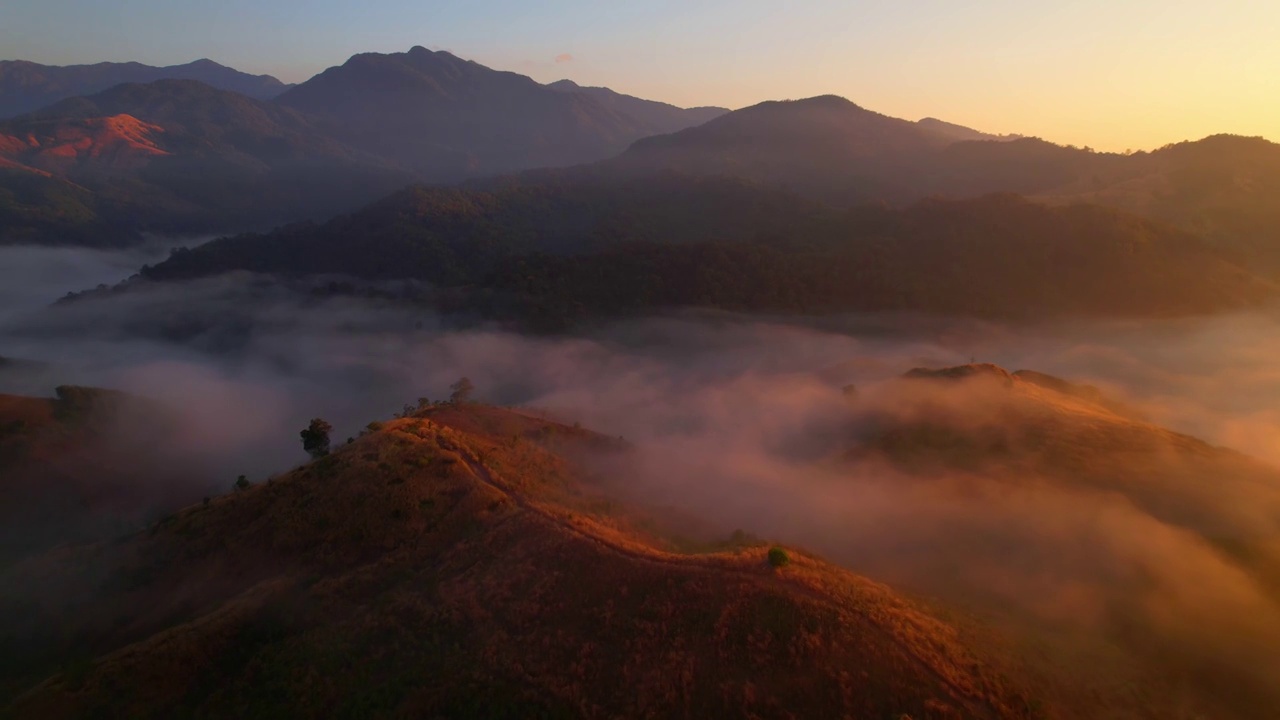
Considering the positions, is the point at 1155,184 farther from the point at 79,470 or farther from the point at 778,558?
the point at 79,470

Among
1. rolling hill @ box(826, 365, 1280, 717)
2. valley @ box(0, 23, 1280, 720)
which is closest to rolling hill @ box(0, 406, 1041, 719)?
valley @ box(0, 23, 1280, 720)

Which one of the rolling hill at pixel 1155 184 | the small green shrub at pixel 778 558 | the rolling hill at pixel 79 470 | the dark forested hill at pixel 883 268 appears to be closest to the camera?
the small green shrub at pixel 778 558

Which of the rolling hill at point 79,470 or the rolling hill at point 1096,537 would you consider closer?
the rolling hill at point 1096,537

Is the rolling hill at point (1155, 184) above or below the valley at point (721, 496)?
above

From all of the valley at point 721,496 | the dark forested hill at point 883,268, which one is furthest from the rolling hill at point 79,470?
the dark forested hill at point 883,268

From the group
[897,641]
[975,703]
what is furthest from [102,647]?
[975,703]

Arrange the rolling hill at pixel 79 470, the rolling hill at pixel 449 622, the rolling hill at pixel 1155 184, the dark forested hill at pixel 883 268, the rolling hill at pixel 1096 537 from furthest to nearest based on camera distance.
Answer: the rolling hill at pixel 1155 184, the dark forested hill at pixel 883 268, the rolling hill at pixel 79 470, the rolling hill at pixel 1096 537, the rolling hill at pixel 449 622

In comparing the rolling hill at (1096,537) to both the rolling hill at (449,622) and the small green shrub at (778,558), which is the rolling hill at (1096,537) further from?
the small green shrub at (778,558)

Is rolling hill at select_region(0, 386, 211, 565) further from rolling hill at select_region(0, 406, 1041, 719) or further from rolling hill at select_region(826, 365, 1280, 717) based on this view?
rolling hill at select_region(826, 365, 1280, 717)
